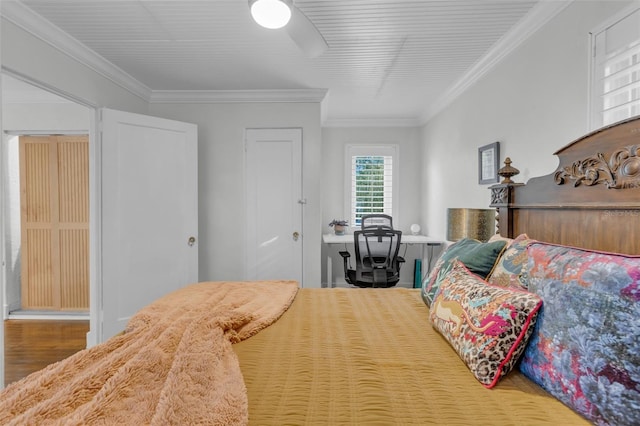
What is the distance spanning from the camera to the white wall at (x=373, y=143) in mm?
4602

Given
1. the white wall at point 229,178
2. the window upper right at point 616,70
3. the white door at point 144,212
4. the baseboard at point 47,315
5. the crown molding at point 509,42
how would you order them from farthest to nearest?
the baseboard at point 47,315
the white wall at point 229,178
the white door at point 144,212
the crown molding at point 509,42
the window upper right at point 616,70

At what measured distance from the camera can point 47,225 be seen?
372 cm

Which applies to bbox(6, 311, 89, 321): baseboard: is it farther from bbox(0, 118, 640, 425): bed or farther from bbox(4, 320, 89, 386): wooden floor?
bbox(0, 118, 640, 425): bed

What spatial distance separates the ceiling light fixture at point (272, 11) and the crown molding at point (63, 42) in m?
1.68

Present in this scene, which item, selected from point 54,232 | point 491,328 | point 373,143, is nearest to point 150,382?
point 491,328

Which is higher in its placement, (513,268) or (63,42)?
(63,42)

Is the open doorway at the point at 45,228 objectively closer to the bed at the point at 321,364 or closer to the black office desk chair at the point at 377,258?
the bed at the point at 321,364

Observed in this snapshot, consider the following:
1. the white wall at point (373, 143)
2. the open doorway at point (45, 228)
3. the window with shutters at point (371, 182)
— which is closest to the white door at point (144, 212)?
the open doorway at point (45, 228)

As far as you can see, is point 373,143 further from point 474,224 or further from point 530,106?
point 530,106

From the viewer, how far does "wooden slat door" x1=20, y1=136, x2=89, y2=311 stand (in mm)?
3707

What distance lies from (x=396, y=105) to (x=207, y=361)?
3.74 m

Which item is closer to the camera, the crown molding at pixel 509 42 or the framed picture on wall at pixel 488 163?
the crown molding at pixel 509 42

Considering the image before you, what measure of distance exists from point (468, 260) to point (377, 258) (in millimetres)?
1931

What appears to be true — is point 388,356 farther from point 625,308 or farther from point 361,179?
point 361,179
